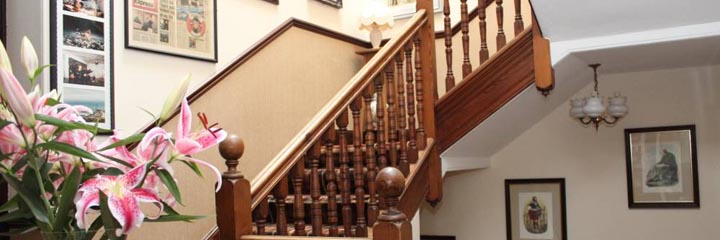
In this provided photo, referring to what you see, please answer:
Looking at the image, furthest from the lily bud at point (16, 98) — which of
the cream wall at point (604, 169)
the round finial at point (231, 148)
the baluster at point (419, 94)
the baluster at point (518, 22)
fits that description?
the cream wall at point (604, 169)

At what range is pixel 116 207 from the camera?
1.15 metres

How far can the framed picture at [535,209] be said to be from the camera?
471cm

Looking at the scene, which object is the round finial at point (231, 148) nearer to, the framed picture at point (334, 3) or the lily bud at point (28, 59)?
the lily bud at point (28, 59)

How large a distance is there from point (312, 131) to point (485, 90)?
108 centimetres

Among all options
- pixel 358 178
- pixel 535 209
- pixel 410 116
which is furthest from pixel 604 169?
pixel 358 178

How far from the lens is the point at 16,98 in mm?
1127

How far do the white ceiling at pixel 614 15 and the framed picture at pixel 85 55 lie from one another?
78.3 inches

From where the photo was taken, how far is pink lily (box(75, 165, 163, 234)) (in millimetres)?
1149

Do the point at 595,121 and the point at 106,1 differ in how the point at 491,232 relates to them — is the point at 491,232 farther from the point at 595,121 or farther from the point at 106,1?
the point at 106,1

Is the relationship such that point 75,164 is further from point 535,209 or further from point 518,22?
point 535,209

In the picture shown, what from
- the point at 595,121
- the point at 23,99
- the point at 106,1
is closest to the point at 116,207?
the point at 23,99

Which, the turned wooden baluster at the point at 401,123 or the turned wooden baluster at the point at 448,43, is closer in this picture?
the turned wooden baluster at the point at 401,123

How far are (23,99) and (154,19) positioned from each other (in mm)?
2397

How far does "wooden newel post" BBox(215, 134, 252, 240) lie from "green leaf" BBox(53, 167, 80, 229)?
154 centimetres
